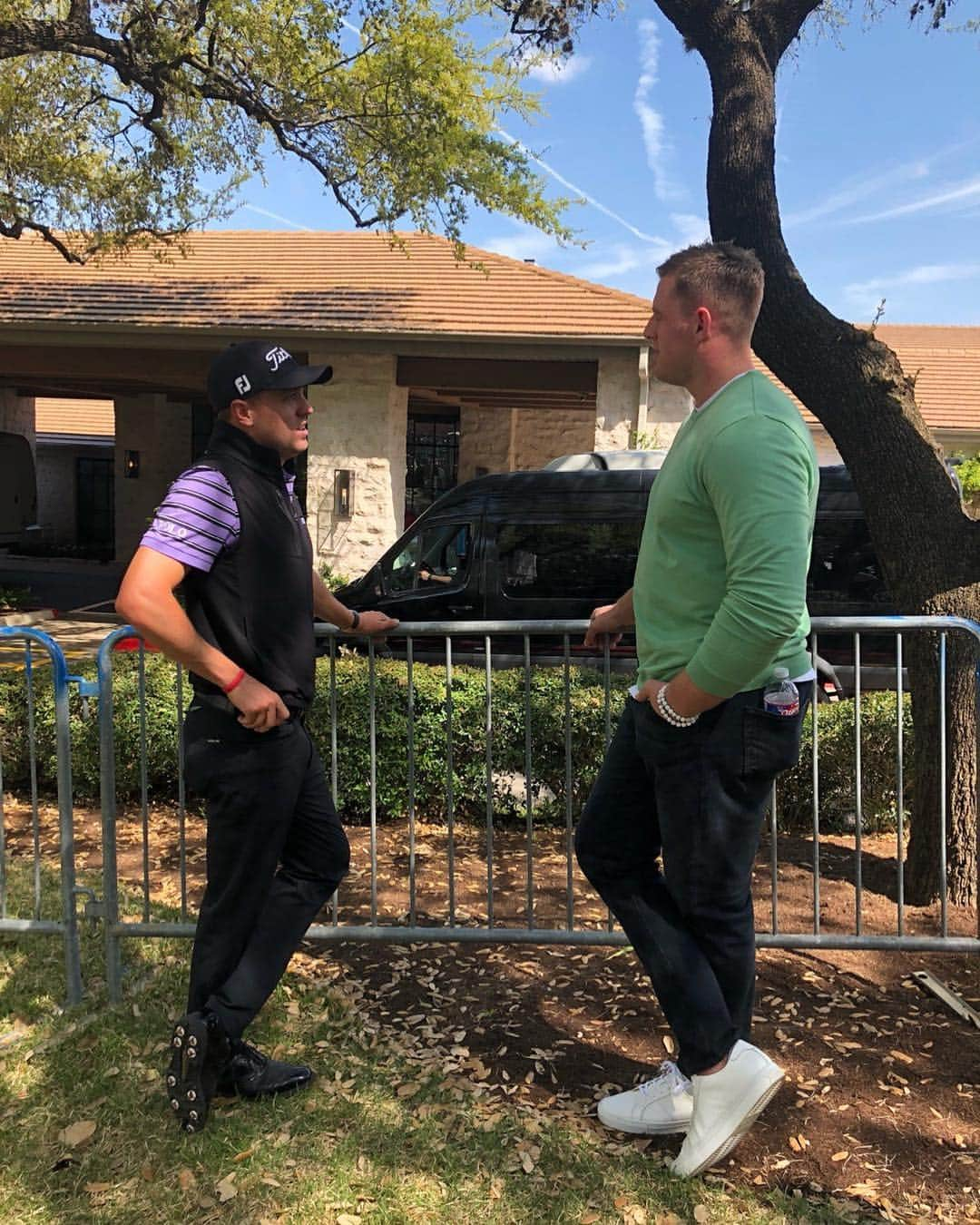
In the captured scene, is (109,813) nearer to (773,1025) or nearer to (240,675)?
(240,675)

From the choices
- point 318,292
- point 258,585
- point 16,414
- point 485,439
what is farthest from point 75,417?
point 258,585

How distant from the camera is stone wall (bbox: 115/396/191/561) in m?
19.9

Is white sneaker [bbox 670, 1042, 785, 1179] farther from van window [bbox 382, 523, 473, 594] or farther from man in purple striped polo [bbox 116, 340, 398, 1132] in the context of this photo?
van window [bbox 382, 523, 473, 594]

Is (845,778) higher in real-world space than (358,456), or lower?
lower

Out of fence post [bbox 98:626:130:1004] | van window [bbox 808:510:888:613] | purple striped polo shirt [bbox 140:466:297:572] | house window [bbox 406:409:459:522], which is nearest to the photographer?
purple striped polo shirt [bbox 140:466:297:572]

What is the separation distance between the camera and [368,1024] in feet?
10.3

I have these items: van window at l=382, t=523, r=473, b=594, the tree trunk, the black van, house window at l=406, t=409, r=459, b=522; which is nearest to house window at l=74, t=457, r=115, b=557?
house window at l=406, t=409, r=459, b=522

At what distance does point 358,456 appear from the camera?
40.8 ft

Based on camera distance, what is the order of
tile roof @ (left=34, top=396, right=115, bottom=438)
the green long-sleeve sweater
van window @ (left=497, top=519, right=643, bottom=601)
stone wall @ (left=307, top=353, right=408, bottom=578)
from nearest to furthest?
the green long-sleeve sweater < van window @ (left=497, top=519, right=643, bottom=601) < stone wall @ (left=307, top=353, right=408, bottom=578) < tile roof @ (left=34, top=396, right=115, bottom=438)

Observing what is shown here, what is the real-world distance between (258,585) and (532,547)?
18.7 feet

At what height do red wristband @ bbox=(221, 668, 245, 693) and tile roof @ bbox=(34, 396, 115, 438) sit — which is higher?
tile roof @ bbox=(34, 396, 115, 438)

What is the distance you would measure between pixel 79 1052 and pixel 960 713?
343 cm

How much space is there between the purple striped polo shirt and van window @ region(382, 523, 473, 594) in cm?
577

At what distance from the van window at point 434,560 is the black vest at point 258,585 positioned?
5.61 m
